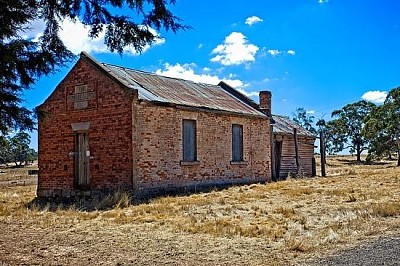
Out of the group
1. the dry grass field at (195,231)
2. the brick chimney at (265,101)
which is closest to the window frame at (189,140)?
the dry grass field at (195,231)

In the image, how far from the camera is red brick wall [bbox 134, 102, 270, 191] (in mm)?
17219

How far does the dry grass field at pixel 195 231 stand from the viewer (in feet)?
23.0

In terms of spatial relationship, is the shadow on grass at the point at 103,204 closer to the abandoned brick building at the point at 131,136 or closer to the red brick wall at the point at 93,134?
the abandoned brick building at the point at 131,136

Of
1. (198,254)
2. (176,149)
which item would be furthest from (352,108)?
(198,254)

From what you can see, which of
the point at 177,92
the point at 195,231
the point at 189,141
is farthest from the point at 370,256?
the point at 177,92

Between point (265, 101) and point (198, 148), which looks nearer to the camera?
point (198, 148)

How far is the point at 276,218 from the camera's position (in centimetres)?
1102

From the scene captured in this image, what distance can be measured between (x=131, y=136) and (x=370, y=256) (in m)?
11.6

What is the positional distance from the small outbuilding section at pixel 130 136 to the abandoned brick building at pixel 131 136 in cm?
4

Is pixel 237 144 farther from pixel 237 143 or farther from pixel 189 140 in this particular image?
pixel 189 140

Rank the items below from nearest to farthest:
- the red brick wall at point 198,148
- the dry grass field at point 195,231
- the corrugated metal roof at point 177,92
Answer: the dry grass field at point 195,231 < the red brick wall at point 198,148 < the corrugated metal roof at point 177,92

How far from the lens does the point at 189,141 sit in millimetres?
19594

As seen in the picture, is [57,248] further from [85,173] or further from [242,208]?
[85,173]

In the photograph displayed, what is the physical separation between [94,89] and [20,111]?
1281 cm
